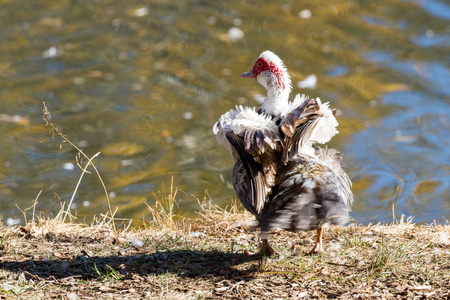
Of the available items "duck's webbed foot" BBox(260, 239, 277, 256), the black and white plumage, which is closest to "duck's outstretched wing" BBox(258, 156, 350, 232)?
the black and white plumage

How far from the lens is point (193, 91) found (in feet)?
32.2

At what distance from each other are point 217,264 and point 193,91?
5887 millimetres

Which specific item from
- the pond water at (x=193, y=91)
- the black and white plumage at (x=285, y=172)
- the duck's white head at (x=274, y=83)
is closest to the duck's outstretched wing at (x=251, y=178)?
the black and white plumage at (x=285, y=172)

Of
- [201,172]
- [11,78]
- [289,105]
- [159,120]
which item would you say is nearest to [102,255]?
[289,105]

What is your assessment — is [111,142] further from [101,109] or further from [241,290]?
[241,290]

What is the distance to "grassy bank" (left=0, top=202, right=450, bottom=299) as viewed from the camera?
12.4ft

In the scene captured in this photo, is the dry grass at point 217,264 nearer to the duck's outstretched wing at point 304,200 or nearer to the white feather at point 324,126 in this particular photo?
the duck's outstretched wing at point 304,200

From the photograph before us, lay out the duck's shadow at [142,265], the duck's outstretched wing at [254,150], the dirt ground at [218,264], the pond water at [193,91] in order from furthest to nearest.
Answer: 1. the pond water at [193,91]
2. the duck's shadow at [142,265]
3. the duck's outstretched wing at [254,150]
4. the dirt ground at [218,264]

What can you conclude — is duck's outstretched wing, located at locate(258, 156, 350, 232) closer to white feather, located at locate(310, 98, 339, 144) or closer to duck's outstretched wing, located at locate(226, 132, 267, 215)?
duck's outstretched wing, located at locate(226, 132, 267, 215)

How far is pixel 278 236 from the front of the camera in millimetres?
4824

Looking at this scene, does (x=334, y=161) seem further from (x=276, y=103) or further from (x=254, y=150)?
(x=254, y=150)

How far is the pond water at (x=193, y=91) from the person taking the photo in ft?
25.9

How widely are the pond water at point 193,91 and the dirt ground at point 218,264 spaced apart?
2.20 m

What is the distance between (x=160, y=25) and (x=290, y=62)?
2685mm
